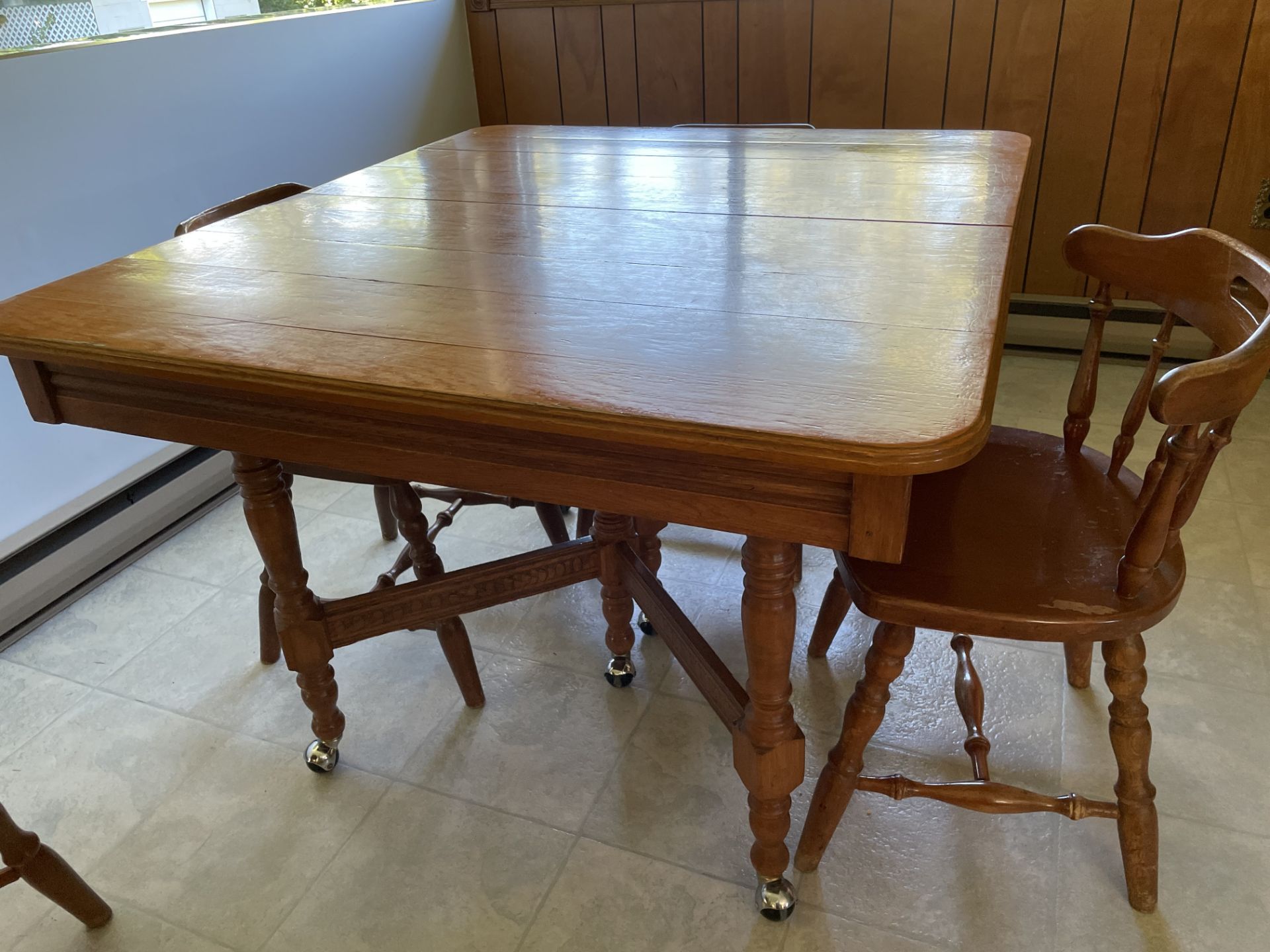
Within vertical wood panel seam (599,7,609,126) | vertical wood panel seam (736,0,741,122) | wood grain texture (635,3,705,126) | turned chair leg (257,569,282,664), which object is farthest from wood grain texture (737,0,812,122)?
turned chair leg (257,569,282,664)

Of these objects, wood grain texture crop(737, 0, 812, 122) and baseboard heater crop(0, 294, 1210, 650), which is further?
wood grain texture crop(737, 0, 812, 122)

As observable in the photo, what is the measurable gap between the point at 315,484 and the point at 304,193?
3.24ft

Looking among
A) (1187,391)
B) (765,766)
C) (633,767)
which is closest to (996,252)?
(1187,391)

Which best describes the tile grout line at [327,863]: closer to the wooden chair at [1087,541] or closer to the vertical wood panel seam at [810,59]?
the wooden chair at [1087,541]

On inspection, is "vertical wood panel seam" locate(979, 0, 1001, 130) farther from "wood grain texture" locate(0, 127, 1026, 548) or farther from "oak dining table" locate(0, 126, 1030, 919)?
"wood grain texture" locate(0, 127, 1026, 548)

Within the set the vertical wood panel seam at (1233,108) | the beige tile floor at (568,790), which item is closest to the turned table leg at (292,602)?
the beige tile floor at (568,790)

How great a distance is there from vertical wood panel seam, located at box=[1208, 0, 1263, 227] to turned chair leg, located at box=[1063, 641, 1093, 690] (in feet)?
5.46

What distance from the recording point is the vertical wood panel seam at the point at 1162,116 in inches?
97.1

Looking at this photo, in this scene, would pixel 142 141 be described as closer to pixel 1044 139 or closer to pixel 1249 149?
pixel 1044 139

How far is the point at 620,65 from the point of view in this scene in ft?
9.80

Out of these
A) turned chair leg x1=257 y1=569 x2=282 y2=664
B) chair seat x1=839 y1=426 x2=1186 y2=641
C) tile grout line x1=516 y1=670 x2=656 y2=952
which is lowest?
tile grout line x1=516 y1=670 x2=656 y2=952

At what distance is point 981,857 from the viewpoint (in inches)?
54.1

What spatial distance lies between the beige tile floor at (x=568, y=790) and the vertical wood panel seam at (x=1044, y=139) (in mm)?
1165

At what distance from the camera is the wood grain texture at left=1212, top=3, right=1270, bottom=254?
2.43 m
